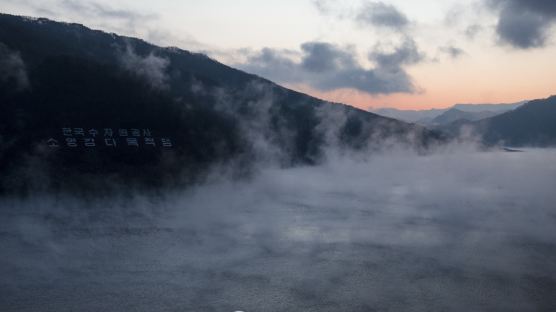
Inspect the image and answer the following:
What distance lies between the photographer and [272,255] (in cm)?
6025

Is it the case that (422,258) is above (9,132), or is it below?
below

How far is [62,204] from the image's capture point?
100188 millimetres

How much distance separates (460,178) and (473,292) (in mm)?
162796

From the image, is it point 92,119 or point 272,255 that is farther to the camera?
point 92,119

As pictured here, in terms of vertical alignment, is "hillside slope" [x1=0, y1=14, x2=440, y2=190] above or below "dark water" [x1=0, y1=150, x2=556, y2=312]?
above

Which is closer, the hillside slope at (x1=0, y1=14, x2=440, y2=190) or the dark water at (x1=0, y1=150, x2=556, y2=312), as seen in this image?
the dark water at (x1=0, y1=150, x2=556, y2=312)

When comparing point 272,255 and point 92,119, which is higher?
point 92,119

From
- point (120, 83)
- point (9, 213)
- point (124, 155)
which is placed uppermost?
point (120, 83)

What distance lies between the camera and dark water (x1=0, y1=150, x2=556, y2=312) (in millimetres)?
43781

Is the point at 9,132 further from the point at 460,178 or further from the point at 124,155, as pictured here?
the point at 460,178

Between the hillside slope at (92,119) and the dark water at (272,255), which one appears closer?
the dark water at (272,255)

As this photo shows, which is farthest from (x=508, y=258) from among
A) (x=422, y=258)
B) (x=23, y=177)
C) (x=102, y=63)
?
(x=102, y=63)

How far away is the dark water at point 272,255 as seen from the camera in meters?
43.8

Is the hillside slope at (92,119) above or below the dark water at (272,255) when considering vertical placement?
above
